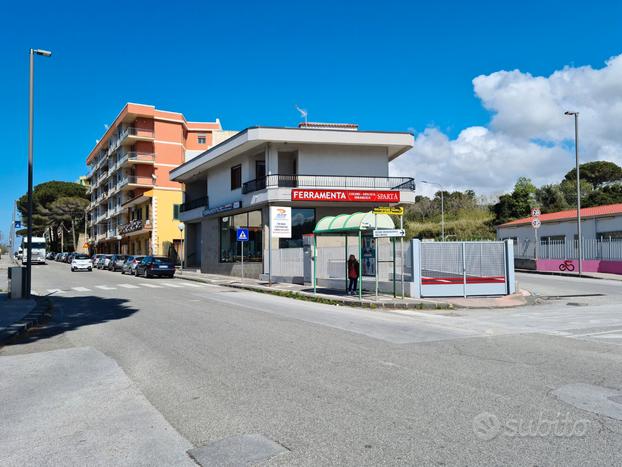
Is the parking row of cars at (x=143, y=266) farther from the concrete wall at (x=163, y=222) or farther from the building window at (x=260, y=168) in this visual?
the building window at (x=260, y=168)

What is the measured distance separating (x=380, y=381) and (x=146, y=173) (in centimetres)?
6160

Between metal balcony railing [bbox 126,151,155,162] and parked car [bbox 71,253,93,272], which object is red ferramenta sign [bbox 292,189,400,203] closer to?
parked car [bbox 71,253,93,272]

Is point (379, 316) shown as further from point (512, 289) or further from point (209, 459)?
point (209, 459)

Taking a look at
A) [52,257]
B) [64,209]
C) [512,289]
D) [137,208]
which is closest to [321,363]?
[512,289]

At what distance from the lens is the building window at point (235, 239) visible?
31.8 m

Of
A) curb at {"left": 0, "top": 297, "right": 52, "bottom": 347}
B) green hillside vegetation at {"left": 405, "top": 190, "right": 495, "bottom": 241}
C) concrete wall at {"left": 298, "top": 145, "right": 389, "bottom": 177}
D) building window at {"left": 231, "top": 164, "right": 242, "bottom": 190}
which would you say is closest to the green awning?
curb at {"left": 0, "top": 297, "right": 52, "bottom": 347}

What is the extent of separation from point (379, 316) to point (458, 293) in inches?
219

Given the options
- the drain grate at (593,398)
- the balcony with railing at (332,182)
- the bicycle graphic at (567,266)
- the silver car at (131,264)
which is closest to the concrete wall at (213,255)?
the silver car at (131,264)

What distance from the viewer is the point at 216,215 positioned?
121 feet

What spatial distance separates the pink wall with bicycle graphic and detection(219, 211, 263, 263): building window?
1906 centimetres

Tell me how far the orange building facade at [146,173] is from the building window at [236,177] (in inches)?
754

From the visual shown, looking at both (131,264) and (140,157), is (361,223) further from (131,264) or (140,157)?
(140,157)

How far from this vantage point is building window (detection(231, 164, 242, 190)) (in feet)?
112

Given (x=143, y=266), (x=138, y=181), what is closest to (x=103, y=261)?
(x=138, y=181)
